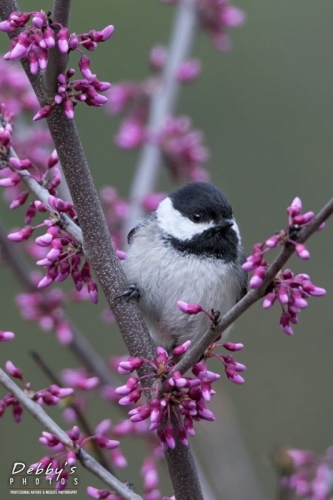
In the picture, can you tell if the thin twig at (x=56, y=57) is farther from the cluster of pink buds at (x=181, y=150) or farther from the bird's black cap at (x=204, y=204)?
the cluster of pink buds at (x=181, y=150)

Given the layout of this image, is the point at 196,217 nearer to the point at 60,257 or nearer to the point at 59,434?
the point at 60,257

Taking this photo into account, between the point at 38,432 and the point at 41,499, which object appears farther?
the point at 38,432

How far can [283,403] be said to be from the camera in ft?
19.3

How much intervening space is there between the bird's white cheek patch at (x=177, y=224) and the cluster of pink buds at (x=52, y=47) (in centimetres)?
113

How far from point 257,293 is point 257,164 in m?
4.96

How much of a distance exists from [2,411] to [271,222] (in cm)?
442

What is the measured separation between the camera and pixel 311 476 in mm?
2648

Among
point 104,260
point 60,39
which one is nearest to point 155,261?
point 104,260

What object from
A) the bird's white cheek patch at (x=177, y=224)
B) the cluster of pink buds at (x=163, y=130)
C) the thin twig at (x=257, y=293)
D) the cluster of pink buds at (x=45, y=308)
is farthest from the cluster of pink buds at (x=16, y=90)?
the thin twig at (x=257, y=293)

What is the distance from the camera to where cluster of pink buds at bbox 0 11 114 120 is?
5.85 ft

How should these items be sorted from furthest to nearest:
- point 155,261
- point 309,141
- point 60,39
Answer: point 309,141
point 155,261
point 60,39

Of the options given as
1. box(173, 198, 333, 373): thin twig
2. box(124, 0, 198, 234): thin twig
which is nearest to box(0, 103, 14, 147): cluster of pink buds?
box(173, 198, 333, 373): thin twig

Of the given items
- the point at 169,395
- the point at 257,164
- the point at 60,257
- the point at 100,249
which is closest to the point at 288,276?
the point at 169,395

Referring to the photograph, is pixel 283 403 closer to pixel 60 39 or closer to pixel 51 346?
pixel 51 346
